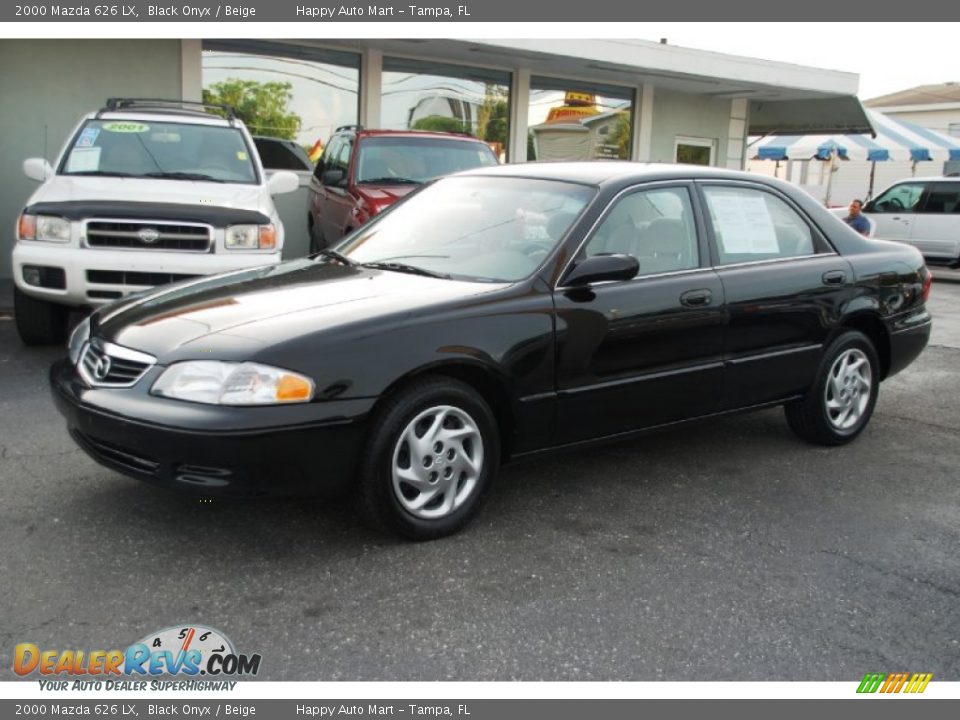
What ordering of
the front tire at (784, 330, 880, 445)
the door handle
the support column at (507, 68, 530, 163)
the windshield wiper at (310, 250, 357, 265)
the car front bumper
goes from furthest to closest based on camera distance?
1. the support column at (507, 68, 530, 163)
2. the front tire at (784, 330, 880, 445)
3. the windshield wiper at (310, 250, 357, 265)
4. the door handle
5. the car front bumper

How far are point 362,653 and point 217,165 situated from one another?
19.3 feet

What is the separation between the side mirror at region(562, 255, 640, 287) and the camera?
13.6 ft

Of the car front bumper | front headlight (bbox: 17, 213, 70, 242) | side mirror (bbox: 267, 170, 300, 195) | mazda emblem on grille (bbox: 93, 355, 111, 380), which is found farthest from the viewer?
side mirror (bbox: 267, 170, 300, 195)

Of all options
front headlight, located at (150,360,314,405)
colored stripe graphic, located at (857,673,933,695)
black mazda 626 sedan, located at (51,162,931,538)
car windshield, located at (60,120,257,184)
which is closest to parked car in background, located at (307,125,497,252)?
car windshield, located at (60,120,257,184)

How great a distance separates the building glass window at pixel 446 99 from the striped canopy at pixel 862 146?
355 inches

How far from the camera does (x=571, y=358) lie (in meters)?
4.14

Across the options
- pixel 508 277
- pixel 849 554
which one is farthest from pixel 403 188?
pixel 849 554

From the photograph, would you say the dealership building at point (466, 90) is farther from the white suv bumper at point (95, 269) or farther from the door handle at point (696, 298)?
the door handle at point (696, 298)

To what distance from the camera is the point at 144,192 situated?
715 centimetres

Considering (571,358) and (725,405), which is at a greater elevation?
(571,358)

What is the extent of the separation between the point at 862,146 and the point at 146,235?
1978 centimetres

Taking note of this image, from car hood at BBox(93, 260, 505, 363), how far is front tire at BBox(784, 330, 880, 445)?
7.23 feet

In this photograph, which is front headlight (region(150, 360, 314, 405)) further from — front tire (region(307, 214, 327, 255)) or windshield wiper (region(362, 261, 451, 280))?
front tire (region(307, 214, 327, 255))

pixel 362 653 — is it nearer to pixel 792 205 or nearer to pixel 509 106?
pixel 792 205
